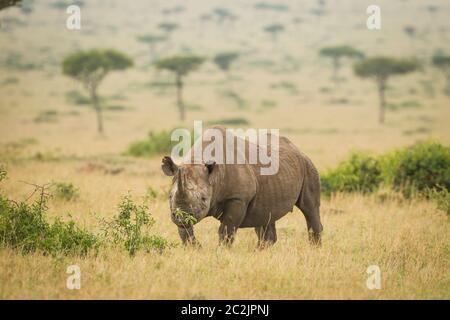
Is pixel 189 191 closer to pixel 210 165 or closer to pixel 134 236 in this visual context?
pixel 210 165

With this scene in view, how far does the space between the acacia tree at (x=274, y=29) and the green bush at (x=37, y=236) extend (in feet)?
235

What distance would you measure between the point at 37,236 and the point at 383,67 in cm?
3789

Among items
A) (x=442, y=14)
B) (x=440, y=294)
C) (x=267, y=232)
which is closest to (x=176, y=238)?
(x=267, y=232)

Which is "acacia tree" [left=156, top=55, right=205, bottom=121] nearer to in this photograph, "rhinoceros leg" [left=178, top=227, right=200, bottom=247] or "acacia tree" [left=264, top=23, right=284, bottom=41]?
"rhinoceros leg" [left=178, top=227, right=200, bottom=247]

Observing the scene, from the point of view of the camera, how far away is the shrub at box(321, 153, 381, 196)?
14323 millimetres

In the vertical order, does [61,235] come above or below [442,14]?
below

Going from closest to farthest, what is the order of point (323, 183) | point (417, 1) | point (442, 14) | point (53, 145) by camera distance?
point (323, 183) → point (53, 145) → point (442, 14) → point (417, 1)

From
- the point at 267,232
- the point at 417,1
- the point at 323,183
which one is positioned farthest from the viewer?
the point at 417,1

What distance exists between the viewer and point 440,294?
22.5ft

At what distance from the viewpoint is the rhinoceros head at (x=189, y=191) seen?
7457 mm

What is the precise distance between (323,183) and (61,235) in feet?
24.8

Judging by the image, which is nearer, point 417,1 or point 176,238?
point 176,238
